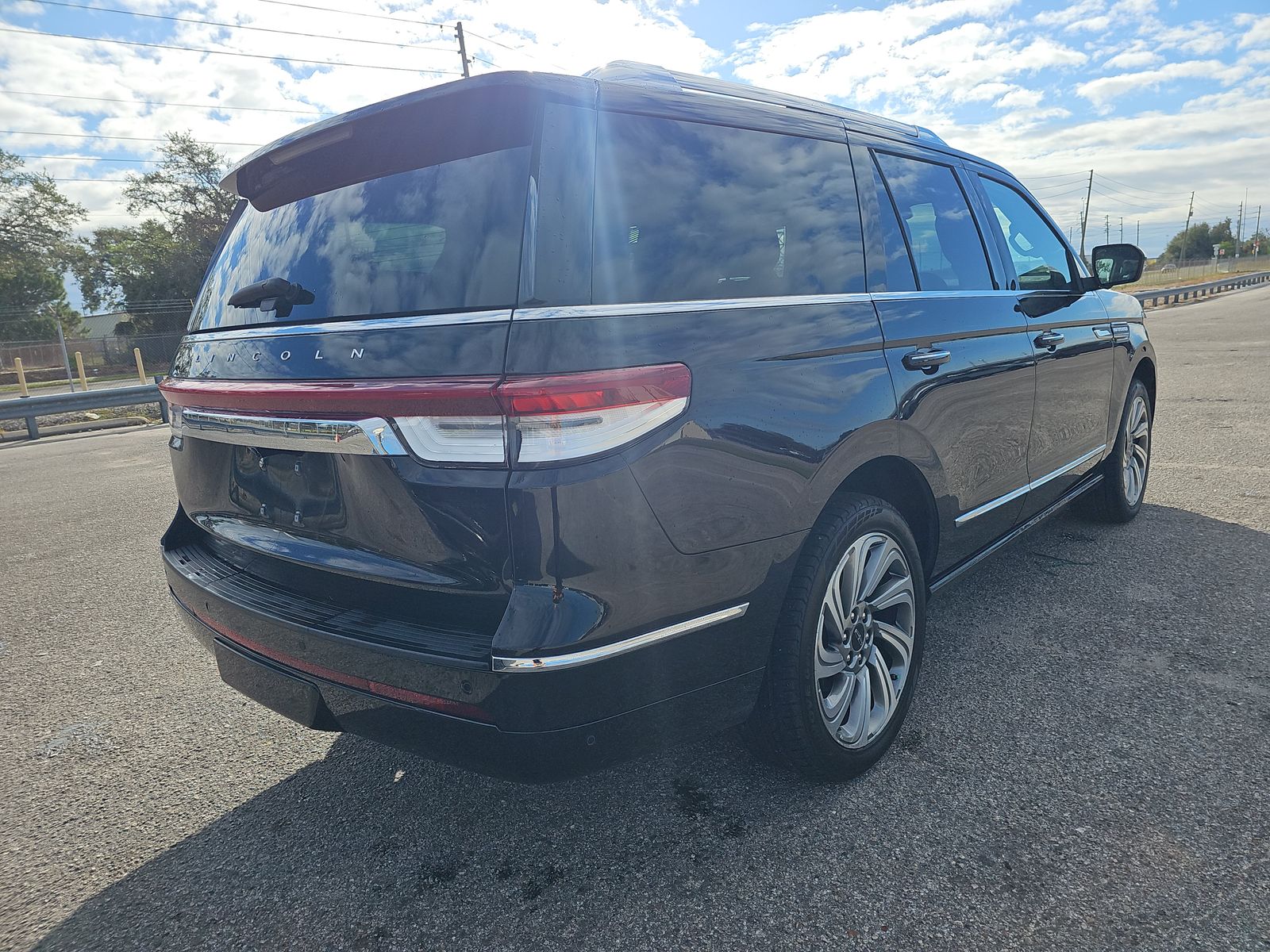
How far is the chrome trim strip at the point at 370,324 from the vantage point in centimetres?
167

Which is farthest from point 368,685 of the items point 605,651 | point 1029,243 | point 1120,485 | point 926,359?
point 1120,485

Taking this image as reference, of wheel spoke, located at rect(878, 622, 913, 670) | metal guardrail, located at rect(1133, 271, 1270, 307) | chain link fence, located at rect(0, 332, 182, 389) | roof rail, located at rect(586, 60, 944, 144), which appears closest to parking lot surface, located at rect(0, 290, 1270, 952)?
wheel spoke, located at rect(878, 622, 913, 670)

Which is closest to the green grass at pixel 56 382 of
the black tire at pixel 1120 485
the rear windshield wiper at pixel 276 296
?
the rear windshield wiper at pixel 276 296

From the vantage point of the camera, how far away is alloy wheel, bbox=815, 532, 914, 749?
88.3 inches

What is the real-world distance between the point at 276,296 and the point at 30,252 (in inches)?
2202

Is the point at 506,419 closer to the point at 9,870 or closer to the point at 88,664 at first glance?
the point at 9,870

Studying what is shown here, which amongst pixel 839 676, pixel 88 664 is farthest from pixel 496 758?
pixel 88 664

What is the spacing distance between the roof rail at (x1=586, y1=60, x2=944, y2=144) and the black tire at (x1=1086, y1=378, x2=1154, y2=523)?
2.52m

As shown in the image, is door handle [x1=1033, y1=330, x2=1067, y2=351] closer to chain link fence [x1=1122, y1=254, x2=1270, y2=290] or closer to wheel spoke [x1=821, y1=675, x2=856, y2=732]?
wheel spoke [x1=821, y1=675, x2=856, y2=732]

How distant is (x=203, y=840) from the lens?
2.23 m

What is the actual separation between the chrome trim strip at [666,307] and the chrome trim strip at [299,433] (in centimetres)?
39

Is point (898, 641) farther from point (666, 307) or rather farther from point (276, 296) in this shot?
point (276, 296)

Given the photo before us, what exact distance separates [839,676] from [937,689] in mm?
770

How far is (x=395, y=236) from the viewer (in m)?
1.94
